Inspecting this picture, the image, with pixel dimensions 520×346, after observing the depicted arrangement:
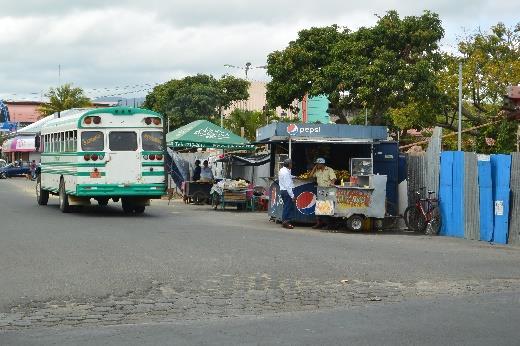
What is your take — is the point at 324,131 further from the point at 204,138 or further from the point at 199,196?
the point at 204,138

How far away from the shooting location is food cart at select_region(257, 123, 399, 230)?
18875mm

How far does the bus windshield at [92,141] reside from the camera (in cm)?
2194

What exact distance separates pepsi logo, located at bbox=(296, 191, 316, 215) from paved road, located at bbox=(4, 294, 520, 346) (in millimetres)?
10691

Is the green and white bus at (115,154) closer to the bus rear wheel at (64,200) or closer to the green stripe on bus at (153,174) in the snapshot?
the green stripe on bus at (153,174)

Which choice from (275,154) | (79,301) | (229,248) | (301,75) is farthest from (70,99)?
(79,301)

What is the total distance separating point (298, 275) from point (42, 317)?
424 centimetres

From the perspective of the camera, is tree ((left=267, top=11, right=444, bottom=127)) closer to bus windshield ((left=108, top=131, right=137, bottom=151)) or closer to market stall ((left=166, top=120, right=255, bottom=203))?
market stall ((left=166, top=120, right=255, bottom=203))

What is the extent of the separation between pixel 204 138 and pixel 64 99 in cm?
4802

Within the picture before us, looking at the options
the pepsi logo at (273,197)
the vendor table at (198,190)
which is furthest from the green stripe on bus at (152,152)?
the vendor table at (198,190)

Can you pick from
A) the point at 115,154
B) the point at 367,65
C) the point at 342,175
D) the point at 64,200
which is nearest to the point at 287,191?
the point at 342,175

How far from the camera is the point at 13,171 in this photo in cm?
6462

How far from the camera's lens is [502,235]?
16703 mm

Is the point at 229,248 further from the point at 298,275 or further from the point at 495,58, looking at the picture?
the point at 495,58

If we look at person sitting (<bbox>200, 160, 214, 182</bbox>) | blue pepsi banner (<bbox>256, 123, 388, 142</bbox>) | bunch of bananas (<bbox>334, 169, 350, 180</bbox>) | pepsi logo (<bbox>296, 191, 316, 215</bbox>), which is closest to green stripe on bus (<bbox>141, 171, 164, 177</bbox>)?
blue pepsi banner (<bbox>256, 123, 388, 142</bbox>)
